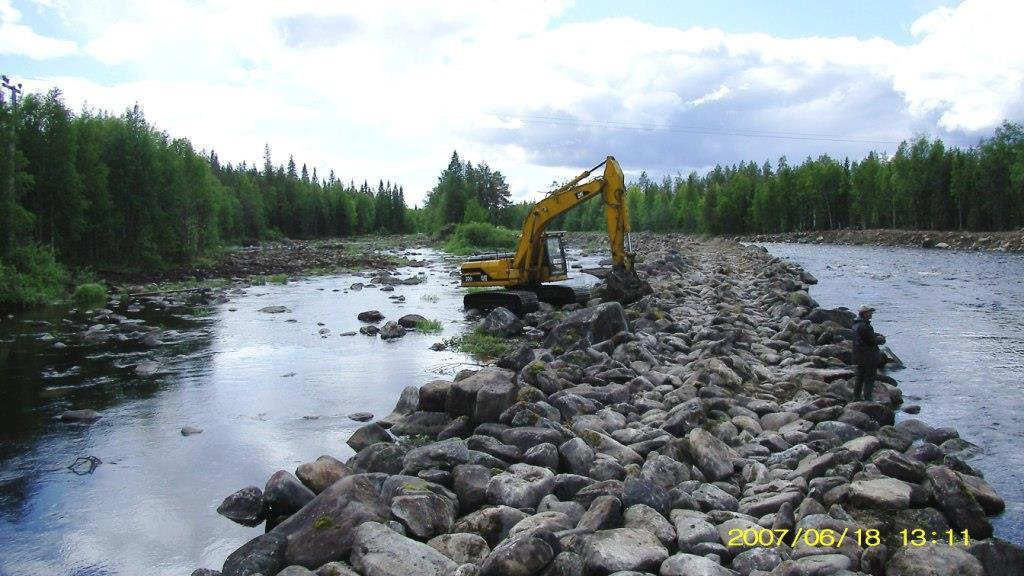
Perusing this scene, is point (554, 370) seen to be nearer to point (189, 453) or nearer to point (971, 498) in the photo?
point (189, 453)

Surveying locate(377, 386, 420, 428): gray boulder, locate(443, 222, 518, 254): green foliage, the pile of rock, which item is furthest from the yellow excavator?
locate(443, 222, 518, 254): green foliage

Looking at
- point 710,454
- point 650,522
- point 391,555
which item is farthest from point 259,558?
point 710,454

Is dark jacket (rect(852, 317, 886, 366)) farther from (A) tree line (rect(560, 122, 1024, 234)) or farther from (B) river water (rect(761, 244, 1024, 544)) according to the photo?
(A) tree line (rect(560, 122, 1024, 234))

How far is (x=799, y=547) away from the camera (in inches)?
241

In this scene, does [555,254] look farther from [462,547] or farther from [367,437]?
[462,547]

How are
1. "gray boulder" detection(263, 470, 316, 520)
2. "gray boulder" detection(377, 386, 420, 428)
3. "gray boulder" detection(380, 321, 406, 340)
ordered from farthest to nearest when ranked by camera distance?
1. "gray boulder" detection(380, 321, 406, 340)
2. "gray boulder" detection(377, 386, 420, 428)
3. "gray boulder" detection(263, 470, 316, 520)

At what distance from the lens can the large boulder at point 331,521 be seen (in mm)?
6496

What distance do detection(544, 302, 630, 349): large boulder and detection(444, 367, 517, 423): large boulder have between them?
222 inches

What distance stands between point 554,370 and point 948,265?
3930cm

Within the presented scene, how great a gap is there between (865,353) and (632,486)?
18.5 ft

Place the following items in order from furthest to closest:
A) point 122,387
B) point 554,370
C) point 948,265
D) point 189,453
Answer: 1. point 948,265
2. point 122,387
3. point 554,370
4. point 189,453

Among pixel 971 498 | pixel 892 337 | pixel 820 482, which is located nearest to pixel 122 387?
pixel 820 482

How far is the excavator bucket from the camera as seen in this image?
23594 mm

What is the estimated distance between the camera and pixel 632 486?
7.14 metres
